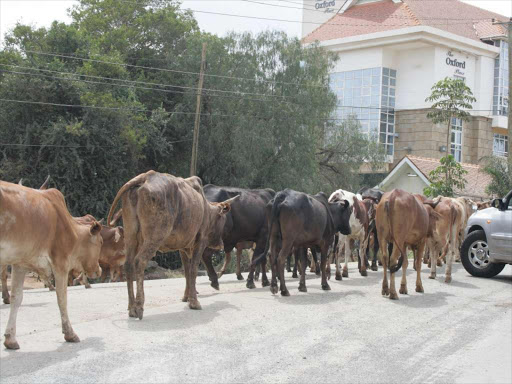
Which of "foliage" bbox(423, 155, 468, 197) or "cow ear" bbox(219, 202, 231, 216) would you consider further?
"foliage" bbox(423, 155, 468, 197)

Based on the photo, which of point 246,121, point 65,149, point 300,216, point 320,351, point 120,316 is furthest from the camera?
point 246,121

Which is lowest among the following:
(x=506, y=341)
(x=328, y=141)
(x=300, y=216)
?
(x=506, y=341)

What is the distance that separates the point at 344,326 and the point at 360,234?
6.76 metres

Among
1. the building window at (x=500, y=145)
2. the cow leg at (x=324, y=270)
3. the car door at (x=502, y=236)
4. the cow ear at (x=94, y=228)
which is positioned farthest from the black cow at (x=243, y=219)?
the building window at (x=500, y=145)

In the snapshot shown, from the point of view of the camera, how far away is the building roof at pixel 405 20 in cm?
5688

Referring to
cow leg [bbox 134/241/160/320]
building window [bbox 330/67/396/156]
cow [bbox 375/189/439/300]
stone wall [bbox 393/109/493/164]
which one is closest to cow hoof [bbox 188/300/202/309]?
cow leg [bbox 134/241/160/320]

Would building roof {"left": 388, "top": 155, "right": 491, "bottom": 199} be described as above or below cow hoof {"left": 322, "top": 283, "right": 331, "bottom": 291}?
above

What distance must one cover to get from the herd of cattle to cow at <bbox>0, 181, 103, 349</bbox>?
0.04 feet

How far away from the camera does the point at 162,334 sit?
30.6ft

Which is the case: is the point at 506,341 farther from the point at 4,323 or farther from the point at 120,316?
the point at 4,323

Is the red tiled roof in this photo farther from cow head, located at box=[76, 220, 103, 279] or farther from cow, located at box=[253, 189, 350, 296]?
cow head, located at box=[76, 220, 103, 279]

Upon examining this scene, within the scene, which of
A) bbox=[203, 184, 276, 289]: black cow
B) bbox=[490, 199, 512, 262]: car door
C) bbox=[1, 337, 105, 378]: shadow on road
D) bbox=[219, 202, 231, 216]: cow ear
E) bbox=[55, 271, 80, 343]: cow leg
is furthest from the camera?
bbox=[490, 199, 512, 262]: car door

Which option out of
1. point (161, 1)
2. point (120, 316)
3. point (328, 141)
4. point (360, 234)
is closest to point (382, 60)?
point (328, 141)

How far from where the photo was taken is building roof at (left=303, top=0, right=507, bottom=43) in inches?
2239
